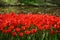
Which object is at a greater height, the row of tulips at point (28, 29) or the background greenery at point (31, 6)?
the row of tulips at point (28, 29)

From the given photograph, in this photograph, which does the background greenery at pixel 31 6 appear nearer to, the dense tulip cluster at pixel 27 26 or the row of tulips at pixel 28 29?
the dense tulip cluster at pixel 27 26

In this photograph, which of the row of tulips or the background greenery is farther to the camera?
the background greenery

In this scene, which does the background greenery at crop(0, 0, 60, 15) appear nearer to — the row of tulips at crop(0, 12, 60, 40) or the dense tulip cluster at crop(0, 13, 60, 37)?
the dense tulip cluster at crop(0, 13, 60, 37)

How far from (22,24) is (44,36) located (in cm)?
55

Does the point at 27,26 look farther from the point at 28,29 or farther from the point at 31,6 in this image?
the point at 31,6

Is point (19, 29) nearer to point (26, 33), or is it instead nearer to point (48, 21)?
point (26, 33)

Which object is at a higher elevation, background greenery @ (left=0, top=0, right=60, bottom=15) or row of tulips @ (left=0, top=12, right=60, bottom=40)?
row of tulips @ (left=0, top=12, right=60, bottom=40)

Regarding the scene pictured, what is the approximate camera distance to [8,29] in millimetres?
4820

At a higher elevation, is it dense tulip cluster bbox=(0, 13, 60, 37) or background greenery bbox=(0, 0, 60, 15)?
dense tulip cluster bbox=(0, 13, 60, 37)

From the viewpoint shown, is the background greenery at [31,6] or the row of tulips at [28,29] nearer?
the row of tulips at [28,29]

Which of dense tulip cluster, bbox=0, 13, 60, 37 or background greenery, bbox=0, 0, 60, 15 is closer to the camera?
dense tulip cluster, bbox=0, 13, 60, 37

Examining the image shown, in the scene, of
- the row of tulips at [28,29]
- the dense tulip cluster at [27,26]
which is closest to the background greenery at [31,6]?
the dense tulip cluster at [27,26]

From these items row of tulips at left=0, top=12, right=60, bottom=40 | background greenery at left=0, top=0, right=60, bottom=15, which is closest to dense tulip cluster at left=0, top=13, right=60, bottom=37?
row of tulips at left=0, top=12, right=60, bottom=40

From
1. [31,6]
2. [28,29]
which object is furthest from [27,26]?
[31,6]
